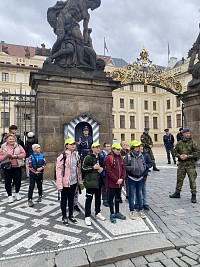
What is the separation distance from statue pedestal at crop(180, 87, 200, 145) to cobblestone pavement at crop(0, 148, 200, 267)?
23.2 feet

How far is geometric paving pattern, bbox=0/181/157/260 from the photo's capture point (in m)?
3.34

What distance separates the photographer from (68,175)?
14.1 feet

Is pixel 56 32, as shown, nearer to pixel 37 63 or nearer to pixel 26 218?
pixel 26 218

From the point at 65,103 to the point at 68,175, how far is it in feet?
16.6

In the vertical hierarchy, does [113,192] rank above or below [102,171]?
below

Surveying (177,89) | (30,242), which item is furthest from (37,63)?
(30,242)

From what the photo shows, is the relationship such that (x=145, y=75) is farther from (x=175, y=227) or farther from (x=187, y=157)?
(x=175, y=227)

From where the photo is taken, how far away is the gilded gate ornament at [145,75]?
11.1 m

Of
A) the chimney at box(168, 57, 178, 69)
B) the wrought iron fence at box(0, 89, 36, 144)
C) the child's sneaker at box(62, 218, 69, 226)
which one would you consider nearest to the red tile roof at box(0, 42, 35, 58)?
the wrought iron fence at box(0, 89, 36, 144)

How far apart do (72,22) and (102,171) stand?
23.0 feet

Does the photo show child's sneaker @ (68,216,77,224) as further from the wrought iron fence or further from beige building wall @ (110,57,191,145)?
beige building wall @ (110,57,191,145)

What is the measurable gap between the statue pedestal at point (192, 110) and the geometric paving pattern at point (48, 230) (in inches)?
318

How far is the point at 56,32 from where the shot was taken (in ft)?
30.2

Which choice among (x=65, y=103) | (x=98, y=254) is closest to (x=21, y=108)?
(x=65, y=103)
